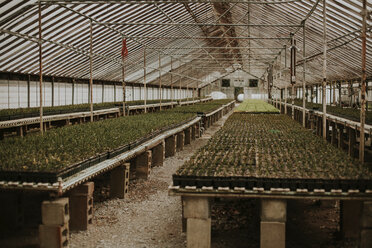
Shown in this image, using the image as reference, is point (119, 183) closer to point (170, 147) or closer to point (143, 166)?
point (143, 166)

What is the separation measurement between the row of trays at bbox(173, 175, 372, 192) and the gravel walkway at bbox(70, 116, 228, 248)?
1.46 m

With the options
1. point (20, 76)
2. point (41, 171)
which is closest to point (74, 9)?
point (20, 76)

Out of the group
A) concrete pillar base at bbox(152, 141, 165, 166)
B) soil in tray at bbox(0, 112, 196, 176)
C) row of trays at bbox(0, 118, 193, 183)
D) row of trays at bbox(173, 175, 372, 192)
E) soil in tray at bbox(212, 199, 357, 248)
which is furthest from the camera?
concrete pillar base at bbox(152, 141, 165, 166)

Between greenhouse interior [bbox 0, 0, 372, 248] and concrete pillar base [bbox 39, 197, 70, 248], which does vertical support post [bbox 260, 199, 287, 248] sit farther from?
concrete pillar base [bbox 39, 197, 70, 248]

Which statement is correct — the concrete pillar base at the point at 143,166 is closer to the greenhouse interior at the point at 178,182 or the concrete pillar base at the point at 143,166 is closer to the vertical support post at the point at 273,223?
the greenhouse interior at the point at 178,182

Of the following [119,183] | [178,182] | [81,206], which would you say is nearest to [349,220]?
[178,182]

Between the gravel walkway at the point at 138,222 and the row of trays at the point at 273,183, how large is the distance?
1462 mm

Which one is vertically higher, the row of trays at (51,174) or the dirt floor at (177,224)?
the row of trays at (51,174)

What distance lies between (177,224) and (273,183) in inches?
99.0

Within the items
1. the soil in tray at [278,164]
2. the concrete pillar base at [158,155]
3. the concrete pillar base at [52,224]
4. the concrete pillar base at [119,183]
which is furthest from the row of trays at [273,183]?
the concrete pillar base at [158,155]

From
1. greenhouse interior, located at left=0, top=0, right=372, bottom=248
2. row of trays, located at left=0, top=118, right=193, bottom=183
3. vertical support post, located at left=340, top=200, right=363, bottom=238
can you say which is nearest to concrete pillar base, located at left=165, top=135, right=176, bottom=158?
greenhouse interior, located at left=0, top=0, right=372, bottom=248

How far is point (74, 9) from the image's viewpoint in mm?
13320

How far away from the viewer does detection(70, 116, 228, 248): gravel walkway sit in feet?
18.5

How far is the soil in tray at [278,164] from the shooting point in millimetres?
4430
